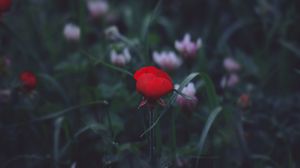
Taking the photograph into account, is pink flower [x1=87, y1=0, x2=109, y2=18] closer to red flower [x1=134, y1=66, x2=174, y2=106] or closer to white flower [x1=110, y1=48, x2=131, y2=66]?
white flower [x1=110, y1=48, x2=131, y2=66]

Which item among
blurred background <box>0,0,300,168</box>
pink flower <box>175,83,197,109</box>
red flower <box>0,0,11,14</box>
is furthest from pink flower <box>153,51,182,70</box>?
red flower <box>0,0,11,14</box>

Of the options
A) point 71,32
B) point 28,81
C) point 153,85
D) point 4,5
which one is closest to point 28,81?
point 28,81

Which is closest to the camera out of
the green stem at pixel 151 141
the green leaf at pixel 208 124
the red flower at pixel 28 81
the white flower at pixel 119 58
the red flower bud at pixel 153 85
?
the red flower bud at pixel 153 85

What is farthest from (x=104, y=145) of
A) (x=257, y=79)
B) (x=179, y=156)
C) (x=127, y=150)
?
(x=257, y=79)

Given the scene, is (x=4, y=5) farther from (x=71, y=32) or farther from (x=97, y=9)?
(x=97, y=9)

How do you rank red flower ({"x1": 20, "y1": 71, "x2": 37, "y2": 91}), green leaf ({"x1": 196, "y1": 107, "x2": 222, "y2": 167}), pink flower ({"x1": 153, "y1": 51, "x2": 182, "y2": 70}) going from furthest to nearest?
pink flower ({"x1": 153, "y1": 51, "x2": 182, "y2": 70})
red flower ({"x1": 20, "y1": 71, "x2": 37, "y2": 91})
green leaf ({"x1": 196, "y1": 107, "x2": 222, "y2": 167})

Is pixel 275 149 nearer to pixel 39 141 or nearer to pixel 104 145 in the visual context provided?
pixel 104 145

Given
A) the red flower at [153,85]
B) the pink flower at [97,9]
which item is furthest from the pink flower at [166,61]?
the red flower at [153,85]

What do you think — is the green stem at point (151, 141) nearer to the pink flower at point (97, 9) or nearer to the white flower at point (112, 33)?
the white flower at point (112, 33)
